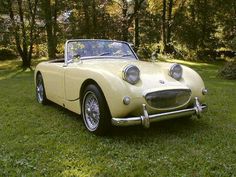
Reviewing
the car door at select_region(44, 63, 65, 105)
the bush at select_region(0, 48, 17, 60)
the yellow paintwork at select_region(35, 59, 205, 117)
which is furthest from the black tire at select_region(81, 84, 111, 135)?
the bush at select_region(0, 48, 17, 60)

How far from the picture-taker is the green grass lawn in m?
3.72

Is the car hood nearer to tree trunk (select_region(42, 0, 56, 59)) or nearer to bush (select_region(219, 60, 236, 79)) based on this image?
bush (select_region(219, 60, 236, 79))

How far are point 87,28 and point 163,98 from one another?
15.6 metres

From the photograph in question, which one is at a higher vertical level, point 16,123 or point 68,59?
point 68,59

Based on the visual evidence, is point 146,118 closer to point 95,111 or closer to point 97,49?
point 95,111

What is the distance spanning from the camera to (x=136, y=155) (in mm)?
4129

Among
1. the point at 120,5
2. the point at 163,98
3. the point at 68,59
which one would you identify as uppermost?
the point at 120,5

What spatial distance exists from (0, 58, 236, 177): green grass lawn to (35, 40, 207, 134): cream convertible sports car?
29 cm

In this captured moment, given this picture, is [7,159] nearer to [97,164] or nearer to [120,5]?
[97,164]

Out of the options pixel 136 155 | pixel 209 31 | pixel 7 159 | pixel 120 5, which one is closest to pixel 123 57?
pixel 136 155

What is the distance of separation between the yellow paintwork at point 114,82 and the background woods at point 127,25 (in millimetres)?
9593

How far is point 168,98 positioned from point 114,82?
79 cm

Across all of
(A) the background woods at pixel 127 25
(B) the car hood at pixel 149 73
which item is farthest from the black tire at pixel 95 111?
(A) the background woods at pixel 127 25

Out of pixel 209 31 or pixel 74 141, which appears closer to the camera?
pixel 74 141
